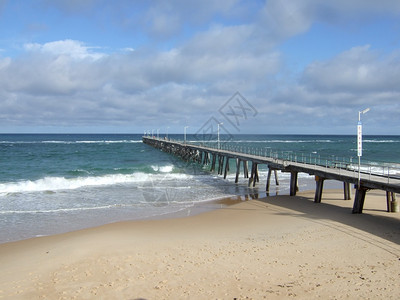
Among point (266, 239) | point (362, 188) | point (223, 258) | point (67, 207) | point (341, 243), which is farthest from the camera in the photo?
Answer: point (67, 207)

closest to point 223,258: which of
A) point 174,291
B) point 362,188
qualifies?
point 174,291

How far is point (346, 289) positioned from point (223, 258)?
3.18 metres

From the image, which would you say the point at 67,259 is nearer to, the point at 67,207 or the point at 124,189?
the point at 67,207

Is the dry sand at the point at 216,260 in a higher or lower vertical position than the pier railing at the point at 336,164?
lower

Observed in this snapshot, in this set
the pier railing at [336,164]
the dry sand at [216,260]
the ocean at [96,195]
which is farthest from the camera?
the pier railing at [336,164]

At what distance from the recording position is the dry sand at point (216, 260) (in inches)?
290

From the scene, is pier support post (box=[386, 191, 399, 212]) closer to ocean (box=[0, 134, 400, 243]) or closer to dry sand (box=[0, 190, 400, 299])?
dry sand (box=[0, 190, 400, 299])

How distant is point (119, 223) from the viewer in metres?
14.2

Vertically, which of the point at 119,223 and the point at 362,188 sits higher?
the point at 362,188

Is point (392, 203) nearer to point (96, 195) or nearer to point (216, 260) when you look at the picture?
point (216, 260)

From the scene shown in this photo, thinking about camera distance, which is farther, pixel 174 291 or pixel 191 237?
pixel 191 237

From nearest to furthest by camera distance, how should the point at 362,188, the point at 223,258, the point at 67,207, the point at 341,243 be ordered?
the point at 223,258 < the point at 341,243 < the point at 362,188 < the point at 67,207

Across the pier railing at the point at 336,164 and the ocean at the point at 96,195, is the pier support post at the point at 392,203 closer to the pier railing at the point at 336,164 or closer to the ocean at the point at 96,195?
the pier railing at the point at 336,164

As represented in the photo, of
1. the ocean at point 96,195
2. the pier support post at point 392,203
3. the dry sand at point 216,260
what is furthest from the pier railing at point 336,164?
the dry sand at point 216,260
